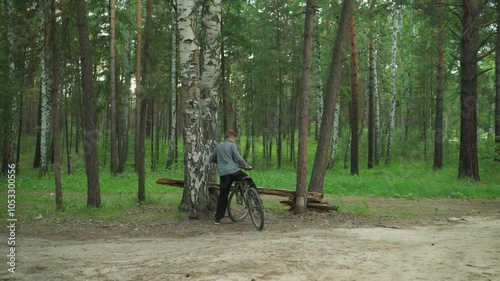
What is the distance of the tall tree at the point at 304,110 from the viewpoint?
33.9 ft

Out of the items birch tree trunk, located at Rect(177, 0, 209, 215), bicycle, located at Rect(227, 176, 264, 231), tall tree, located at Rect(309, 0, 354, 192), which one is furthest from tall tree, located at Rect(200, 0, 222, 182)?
tall tree, located at Rect(309, 0, 354, 192)

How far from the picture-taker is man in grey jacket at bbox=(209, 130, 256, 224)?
923 cm

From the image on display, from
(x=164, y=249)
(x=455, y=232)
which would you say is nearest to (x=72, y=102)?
(x=164, y=249)

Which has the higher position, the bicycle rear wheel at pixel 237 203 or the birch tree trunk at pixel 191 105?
the birch tree trunk at pixel 191 105

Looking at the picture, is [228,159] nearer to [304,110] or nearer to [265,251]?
[304,110]

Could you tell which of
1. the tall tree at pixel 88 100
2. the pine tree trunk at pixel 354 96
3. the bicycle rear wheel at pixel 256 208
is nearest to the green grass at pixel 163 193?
the tall tree at pixel 88 100

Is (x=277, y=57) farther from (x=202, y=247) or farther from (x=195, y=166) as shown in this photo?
(x=202, y=247)

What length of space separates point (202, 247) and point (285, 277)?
216cm

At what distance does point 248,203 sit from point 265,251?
2702 millimetres

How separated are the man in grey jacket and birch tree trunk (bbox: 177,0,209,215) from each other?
1.80ft

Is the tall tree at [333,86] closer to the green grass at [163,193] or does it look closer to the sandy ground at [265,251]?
the green grass at [163,193]

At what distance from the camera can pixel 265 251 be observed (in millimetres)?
6363

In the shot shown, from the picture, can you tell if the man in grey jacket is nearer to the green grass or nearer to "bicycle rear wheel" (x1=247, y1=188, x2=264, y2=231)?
"bicycle rear wheel" (x1=247, y1=188, x2=264, y2=231)

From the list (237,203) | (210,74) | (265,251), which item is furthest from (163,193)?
(265,251)
